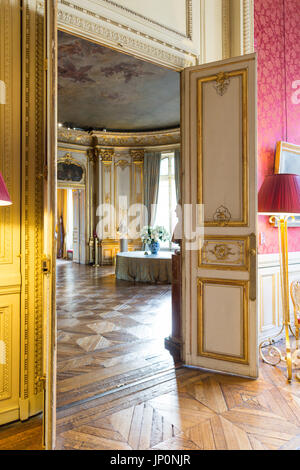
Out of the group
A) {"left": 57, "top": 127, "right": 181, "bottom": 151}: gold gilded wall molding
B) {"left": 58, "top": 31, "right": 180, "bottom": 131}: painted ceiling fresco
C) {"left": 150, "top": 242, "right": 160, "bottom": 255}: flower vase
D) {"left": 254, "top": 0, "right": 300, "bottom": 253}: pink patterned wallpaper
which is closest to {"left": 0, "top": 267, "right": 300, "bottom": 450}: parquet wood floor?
{"left": 254, "top": 0, "right": 300, "bottom": 253}: pink patterned wallpaper

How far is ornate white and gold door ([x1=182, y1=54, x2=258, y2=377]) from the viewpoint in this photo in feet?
9.12

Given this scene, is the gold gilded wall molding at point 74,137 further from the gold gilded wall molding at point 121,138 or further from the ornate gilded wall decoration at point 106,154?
the ornate gilded wall decoration at point 106,154

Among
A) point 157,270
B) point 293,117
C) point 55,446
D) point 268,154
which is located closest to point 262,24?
point 293,117

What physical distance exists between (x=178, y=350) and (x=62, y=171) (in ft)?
26.7

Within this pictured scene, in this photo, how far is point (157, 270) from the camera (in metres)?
7.36

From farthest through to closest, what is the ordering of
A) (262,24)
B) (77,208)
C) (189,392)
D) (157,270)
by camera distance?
(77,208), (157,270), (262,24), (189,392)

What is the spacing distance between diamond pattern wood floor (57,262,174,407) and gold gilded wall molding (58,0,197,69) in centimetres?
261

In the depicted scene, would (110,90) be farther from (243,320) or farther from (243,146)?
(243,320)

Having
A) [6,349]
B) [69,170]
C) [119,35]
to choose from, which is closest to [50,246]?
[6,349]

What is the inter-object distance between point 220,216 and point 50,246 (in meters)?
1.57

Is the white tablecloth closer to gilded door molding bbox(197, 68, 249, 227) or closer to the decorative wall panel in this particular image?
gilded door molding bbox(197, 68, 249, 227)

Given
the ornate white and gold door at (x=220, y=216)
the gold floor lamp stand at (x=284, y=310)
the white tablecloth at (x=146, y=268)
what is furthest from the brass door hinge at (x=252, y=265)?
the white tablecloth at (x=146, y=268)

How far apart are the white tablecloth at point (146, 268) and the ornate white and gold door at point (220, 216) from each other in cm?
419
